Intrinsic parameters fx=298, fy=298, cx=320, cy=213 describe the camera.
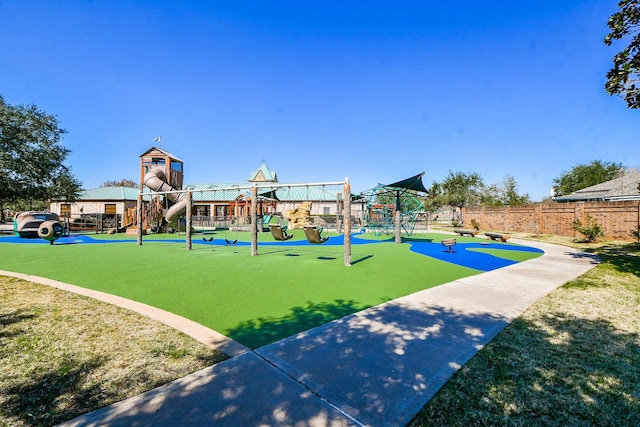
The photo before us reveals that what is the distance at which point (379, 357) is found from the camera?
3701mm

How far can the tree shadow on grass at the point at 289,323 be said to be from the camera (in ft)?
14.2

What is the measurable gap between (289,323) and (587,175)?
75937mm

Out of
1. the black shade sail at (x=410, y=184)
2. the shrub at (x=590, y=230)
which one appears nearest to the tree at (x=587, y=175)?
the shrub at (x=590, y=230)

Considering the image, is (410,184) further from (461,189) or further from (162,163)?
(461,189)

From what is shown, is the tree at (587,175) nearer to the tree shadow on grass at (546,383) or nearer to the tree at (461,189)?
the tree at (461,189)

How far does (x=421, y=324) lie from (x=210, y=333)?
3.31 metres

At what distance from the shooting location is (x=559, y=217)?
24.3 metres

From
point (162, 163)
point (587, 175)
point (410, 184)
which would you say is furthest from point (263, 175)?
point (587, 175)

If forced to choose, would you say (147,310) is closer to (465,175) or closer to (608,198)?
(608,198)

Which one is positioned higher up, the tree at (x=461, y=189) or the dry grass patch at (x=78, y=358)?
the tree at (x=461, y=189)

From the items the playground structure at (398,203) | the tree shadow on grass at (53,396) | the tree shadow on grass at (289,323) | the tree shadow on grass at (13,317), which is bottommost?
the tree shadow on grass at (289,323)

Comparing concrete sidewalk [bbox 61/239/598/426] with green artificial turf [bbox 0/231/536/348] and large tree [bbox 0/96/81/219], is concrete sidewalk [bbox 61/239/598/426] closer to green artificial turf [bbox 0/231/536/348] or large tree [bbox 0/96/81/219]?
green artificial turf [bbox 0/231/536/348]

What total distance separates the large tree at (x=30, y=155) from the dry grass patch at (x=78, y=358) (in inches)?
1127

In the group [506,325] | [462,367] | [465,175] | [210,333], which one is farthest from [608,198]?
[210,333]
